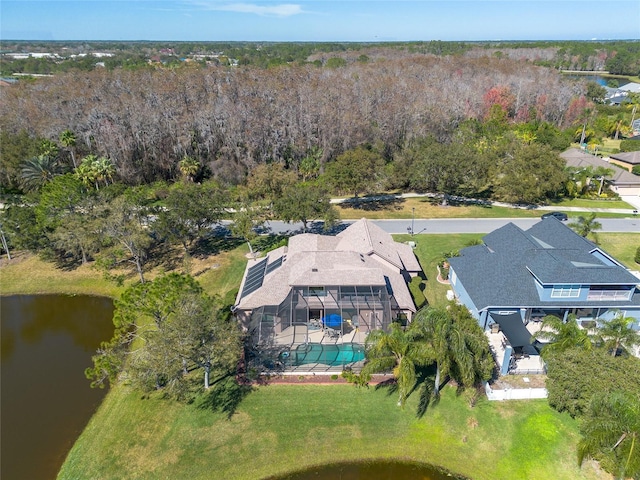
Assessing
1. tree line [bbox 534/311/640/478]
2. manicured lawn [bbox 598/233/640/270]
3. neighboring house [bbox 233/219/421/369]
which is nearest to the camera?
tree line [bbox 534/311/640/478]

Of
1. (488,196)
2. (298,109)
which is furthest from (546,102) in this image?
(298,109)

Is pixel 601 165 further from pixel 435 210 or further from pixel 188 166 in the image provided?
pixel 188 166

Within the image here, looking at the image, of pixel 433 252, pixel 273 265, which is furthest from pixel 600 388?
pixel 273 265

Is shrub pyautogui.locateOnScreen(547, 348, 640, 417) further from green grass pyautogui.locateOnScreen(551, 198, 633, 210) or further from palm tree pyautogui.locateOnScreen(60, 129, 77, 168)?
palm tree pyautogui.locateOnScreen(60, 129, 77, 168)

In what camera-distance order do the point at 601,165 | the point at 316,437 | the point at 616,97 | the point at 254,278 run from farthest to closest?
the point at 616,97 → the point at 601,165 → the point at 254,278 → the point at 316,437

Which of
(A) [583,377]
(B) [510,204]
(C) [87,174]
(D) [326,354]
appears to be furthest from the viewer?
(B) [510,204]

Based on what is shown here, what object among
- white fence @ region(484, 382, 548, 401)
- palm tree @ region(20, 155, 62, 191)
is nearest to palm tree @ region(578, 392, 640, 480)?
white fence @ region(484, 382, 548, 401)

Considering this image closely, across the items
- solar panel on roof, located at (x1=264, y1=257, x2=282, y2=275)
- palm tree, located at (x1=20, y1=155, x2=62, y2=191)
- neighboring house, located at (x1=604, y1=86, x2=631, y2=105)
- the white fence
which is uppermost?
neighboring house, located at (x1=604, y1=86, x2=631, y2=105)
